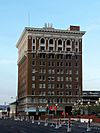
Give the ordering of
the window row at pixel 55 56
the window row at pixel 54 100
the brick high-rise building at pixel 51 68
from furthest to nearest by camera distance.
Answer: the window row at pixel 55 56
the brick high-rise building at pixel 51 68
the window row at pixel 54 100

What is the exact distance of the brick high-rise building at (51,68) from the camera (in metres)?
156

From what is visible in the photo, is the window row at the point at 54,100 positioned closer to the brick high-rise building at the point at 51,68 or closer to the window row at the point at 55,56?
the brick high-rise building at the point at 51,68

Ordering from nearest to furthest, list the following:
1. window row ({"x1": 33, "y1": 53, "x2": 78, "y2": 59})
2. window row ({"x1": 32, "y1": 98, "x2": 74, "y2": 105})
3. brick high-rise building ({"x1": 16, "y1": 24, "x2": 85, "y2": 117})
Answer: window row ({"x1": 32, "y1": 98, "x2": 74, "y2": 105}) → brick high-rise building ({"x1": 16, "y1": 24, "x2": 85, "y2": 117}) → window row ({"x1": 33, "y1": 53, "x2": 78, "y2": 59})

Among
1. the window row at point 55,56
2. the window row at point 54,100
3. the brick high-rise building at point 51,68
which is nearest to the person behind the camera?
the window row at point 54,100

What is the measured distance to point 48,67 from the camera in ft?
523

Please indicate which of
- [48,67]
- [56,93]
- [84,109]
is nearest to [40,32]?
[48,67]

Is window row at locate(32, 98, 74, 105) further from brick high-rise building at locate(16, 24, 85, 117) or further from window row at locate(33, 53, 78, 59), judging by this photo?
window row at locate(33, 53, 78, 59)

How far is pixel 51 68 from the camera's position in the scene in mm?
159375

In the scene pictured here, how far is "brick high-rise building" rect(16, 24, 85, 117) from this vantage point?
512 feet

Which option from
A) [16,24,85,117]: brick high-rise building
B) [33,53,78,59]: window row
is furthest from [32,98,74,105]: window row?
[33,53,78,59]: window row

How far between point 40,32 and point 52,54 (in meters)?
10.7

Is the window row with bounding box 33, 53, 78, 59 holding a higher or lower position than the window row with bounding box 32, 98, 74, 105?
higher

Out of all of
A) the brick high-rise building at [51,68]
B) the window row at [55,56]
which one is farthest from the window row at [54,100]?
the window row at [55,56]

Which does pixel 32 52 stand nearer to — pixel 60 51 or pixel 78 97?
pixel 60 51
